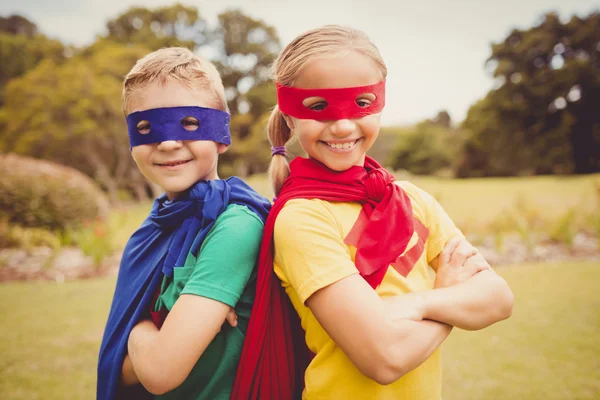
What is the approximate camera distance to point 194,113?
1711 mm

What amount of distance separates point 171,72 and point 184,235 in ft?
2.29

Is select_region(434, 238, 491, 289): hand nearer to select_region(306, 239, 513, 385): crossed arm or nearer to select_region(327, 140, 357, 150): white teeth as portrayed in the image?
select_region(306, 239, 513, 385): crossed arm

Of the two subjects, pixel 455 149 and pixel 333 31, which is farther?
pixel 455 149

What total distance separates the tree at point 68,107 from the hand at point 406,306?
18612 mm

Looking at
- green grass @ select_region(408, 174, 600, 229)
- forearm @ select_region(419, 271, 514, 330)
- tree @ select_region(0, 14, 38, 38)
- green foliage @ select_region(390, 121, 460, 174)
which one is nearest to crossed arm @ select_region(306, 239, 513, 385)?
forearm @ select_region(419, 271, 514, 330)

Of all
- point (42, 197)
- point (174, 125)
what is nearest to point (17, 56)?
point (42, 197)

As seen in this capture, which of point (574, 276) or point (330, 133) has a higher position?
point (330, 133)

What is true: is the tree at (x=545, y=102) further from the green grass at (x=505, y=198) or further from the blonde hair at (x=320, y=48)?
the blonde hair at (x=320, y=48)

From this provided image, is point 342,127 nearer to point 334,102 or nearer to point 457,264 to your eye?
point 334,102

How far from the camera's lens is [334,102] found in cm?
156

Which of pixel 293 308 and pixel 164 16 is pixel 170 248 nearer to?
pixel 293 308

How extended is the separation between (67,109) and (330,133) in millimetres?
19460

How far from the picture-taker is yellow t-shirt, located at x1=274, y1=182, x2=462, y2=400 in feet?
4.63

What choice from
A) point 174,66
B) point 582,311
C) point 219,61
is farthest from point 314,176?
point 219,61
